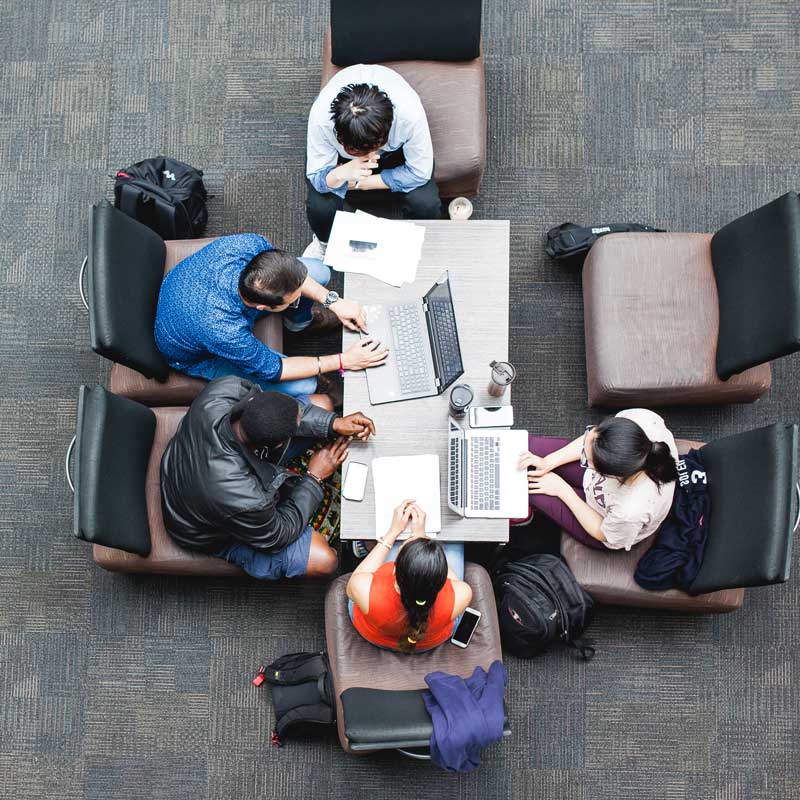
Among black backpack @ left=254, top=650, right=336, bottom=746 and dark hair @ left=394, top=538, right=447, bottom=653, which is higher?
dark hair @ left=394, top=538, right=447, bottom=653

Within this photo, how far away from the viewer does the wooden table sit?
2311 millimetres

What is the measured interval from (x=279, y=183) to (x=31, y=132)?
1.13 metres

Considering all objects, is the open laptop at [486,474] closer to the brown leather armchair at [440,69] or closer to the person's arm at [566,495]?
the person's arm at [566,495]

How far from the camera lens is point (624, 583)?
2.48 metres

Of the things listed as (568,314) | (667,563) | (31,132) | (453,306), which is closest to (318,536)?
(453,306)

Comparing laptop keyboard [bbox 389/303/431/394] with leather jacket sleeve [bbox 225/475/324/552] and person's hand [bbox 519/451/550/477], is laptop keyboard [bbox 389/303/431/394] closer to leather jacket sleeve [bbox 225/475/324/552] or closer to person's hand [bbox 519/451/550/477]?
person's hand [bbox 519/451/550/477]

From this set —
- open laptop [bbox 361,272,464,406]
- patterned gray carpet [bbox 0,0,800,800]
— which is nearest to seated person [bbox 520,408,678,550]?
open laptop [bbox 361,272,464,406]

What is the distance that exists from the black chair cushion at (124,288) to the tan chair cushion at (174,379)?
0.07 meters

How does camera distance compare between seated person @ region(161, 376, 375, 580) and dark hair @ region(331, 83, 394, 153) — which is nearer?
seated person @ region(161, 376, 375, 580)

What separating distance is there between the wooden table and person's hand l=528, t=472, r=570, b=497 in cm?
22

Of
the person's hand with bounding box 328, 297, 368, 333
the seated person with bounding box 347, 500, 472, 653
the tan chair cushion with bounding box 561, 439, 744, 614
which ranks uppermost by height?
the person's hand with bounding box 328, 297, 368, 333

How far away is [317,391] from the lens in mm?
2861

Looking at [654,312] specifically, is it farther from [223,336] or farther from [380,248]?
[223,336]

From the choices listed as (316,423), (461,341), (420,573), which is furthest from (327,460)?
(420,573)
